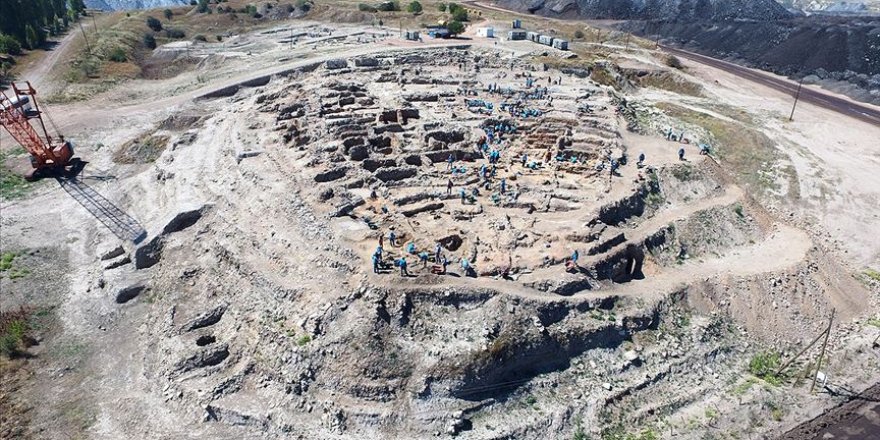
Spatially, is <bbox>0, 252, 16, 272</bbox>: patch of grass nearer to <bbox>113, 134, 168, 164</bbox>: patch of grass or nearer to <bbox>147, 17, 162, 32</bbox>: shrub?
<bbox>113, 134, 168, 164</bbox>: patch of grass

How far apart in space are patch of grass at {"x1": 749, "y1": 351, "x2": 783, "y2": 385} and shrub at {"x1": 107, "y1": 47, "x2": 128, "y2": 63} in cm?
9033

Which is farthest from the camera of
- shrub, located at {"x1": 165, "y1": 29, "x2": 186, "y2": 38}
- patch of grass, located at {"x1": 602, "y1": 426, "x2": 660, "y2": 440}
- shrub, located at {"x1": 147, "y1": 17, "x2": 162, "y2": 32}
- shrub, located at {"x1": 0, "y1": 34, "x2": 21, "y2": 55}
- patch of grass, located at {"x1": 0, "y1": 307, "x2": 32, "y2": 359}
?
shrub, located at {"x1": 147, "y1": 17, "x2": 162, "y2": 32}

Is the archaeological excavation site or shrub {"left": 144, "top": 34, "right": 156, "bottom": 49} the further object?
shrub {"left": 144, "top": 34, "right": 156, "bottom": 49}

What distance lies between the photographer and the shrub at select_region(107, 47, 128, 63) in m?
82.9

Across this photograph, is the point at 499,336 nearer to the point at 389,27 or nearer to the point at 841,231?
the point at 841,231

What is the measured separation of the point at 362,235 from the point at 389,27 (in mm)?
83175

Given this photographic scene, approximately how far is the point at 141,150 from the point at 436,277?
41677mm

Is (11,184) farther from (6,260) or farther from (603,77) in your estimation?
(603,77)

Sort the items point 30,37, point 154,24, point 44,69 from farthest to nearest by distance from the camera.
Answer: point 154,24 → point 30,37 → point 44,69

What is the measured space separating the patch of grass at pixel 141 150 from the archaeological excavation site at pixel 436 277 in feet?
0.89

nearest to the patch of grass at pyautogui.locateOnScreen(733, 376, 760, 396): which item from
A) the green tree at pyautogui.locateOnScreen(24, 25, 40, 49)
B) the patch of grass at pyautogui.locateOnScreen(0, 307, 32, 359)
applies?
the patch of grass at pyautogui.locateOnScreen(0, 307, 32, 359)

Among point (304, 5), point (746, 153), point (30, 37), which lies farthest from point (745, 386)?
point (304, 5)

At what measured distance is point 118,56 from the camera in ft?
273

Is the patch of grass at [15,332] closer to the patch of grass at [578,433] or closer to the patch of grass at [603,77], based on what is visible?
the patch of grass at [578,433]
